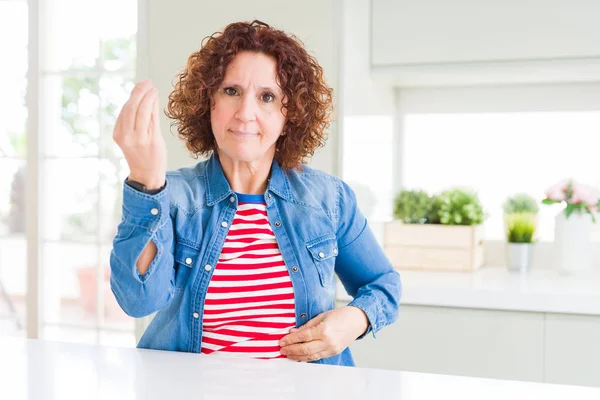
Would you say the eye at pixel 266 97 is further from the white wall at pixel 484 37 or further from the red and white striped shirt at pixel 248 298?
the white wall at pixel 484 37

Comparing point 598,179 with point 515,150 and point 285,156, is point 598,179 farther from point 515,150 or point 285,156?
point 285,156

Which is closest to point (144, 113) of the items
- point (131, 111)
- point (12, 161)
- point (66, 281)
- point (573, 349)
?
point (131, 111)

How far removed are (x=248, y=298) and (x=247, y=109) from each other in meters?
0.31

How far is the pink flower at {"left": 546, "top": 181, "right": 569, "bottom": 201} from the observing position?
2.32 m

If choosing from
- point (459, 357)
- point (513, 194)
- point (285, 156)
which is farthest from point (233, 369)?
point (513, 194)

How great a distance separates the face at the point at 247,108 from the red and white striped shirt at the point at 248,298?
0.13 metres

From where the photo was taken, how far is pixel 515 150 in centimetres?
265

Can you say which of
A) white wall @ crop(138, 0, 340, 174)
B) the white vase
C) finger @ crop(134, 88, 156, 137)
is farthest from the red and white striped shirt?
the white vase

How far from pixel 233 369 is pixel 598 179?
2.02 meters

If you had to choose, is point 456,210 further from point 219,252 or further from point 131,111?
point 131,111

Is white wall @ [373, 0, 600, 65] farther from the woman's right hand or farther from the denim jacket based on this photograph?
the woman's right hand

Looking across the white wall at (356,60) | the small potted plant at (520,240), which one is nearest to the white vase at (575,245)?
the small potted plant at (520,240)

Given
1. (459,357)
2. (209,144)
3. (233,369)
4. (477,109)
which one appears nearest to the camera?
(233,369)

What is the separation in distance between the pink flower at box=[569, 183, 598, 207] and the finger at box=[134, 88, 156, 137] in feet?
5.80
